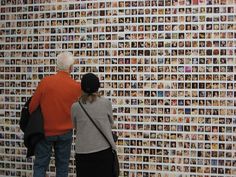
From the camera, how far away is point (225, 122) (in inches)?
167

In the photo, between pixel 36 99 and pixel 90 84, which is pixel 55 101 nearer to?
pixel 36 99

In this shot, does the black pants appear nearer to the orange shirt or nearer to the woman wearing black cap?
the woman wearing black cap

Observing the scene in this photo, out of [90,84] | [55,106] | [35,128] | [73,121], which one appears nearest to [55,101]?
[55,106]

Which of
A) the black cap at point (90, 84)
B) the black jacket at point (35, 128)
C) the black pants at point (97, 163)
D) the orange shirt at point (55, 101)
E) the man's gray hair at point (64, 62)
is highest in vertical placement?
the man's gray hair at point (64, 62)

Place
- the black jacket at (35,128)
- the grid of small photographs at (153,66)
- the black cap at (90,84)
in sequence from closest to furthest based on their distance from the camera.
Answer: the black cap at (90,84) < the black jacket at (35,128) < the grid of small photographs at (153,66)

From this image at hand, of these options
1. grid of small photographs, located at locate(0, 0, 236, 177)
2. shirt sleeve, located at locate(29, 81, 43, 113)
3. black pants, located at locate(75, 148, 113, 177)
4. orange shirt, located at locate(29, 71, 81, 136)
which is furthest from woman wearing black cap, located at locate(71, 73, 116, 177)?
grid of small photographs, located at locate(0, 0, 236, 177)

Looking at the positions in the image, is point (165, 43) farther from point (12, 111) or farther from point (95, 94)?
point (12, 111)

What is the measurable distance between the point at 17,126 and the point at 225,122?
7.84 ft

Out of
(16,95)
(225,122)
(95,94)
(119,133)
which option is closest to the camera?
(95,94)

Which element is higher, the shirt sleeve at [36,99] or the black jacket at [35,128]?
the shirt sleeve at [36,99]

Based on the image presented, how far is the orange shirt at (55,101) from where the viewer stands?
373 cm

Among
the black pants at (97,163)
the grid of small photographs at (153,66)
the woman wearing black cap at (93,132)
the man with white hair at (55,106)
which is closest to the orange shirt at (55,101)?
the man with white hair at (55,106)

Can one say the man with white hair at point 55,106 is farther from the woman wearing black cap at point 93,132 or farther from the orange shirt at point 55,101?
the woman wearing black cap at point 93,132

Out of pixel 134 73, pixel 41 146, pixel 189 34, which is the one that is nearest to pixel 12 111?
pixel 41 146
